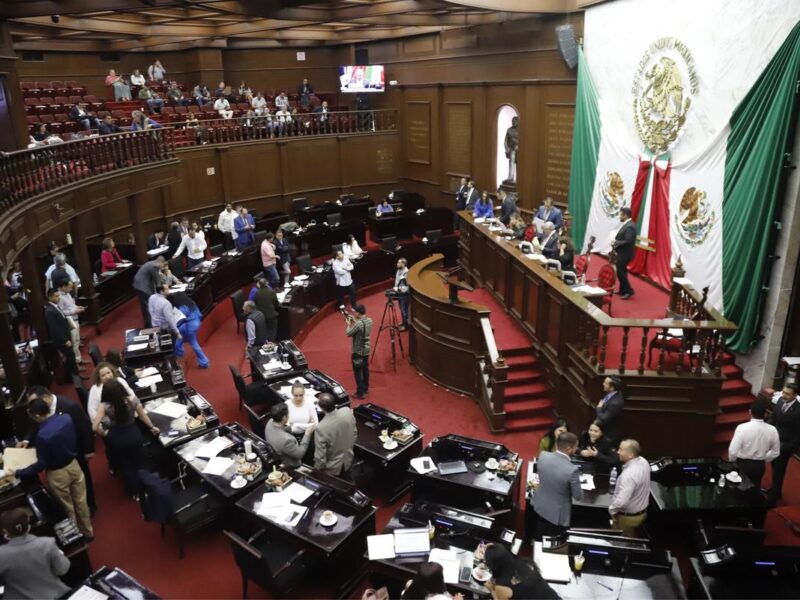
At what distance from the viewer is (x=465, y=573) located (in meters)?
5.48

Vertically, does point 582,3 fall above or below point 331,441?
above

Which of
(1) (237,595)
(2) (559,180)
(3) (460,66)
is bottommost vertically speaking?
(1) (237,595)

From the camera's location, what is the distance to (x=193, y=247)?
45.3 ft

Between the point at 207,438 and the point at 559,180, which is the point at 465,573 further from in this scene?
the point at 559,180

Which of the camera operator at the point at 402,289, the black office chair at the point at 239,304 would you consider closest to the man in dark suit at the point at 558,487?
the camera operator at the point at 402,289

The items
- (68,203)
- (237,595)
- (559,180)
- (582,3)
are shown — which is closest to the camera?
(237,595)

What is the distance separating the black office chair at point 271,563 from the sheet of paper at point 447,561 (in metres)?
1.26

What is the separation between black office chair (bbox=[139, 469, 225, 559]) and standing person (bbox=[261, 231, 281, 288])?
294 inches

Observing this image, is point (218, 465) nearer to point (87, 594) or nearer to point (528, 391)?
point (87, 594)

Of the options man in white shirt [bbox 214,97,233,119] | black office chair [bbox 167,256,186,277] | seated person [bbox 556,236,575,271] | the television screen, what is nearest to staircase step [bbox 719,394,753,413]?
seated person [bbox 556,236,575,271]

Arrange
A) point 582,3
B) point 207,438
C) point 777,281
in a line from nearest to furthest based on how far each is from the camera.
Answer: point 207,438, point 777,281, point 582,3

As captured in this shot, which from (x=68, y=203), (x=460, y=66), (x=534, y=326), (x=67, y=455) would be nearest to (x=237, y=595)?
(x=67, y=455)

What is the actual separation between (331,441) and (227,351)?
5708 millimetres

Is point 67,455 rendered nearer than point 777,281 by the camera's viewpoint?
Yes
